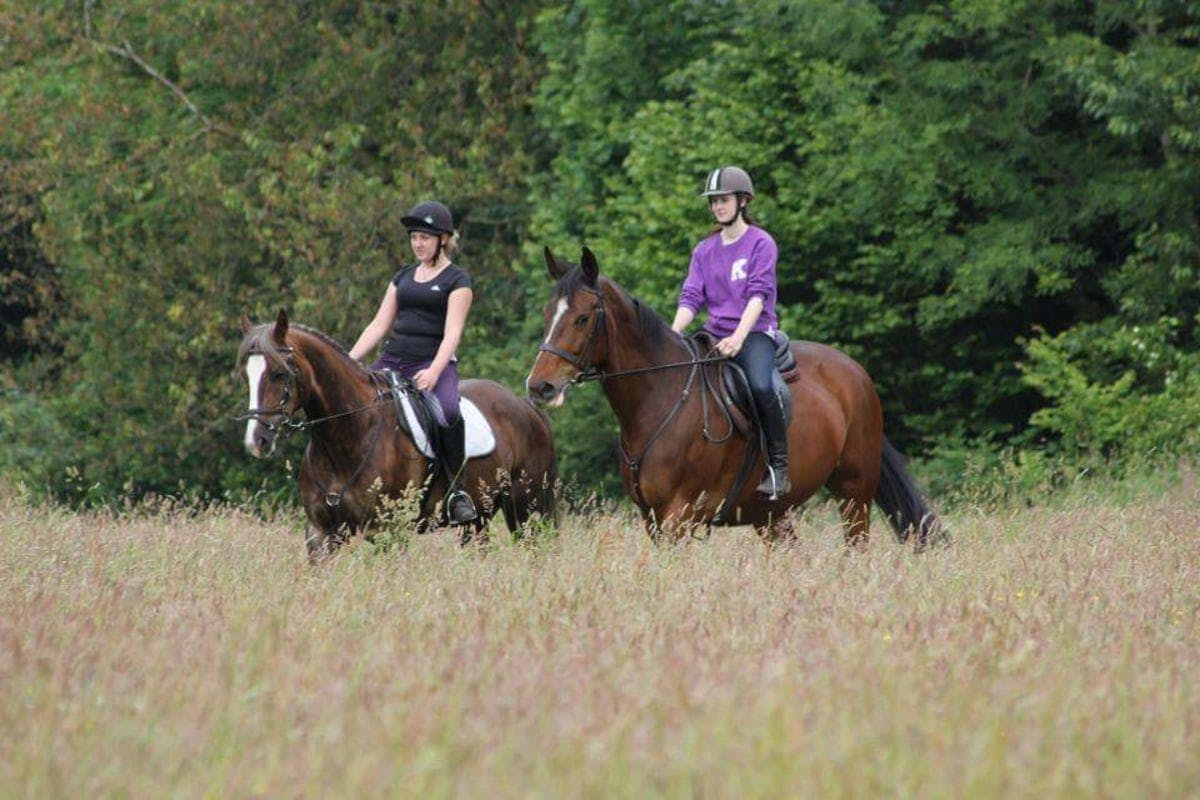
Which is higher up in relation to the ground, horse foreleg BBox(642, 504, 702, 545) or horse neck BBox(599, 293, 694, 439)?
horse neck BBox(599, 293, 694, 439)

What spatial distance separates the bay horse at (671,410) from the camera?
998cm

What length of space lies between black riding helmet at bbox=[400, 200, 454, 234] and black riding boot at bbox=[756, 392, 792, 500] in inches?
81.7

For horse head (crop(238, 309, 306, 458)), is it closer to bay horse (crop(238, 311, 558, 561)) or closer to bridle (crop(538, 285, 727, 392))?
bay horse (crop(238, 311, 558, 561))

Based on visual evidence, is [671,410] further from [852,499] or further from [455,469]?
[852,499]

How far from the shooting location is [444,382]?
10.8 m

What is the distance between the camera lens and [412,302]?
10.7m

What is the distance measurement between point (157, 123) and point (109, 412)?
4785mm

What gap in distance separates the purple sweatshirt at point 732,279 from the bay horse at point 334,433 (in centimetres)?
150

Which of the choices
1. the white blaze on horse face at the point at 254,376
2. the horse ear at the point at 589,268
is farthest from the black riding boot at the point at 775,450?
the white blaze on horse face at the point at 254,376

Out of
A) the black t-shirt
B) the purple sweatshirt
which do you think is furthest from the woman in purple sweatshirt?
the black t-shirt

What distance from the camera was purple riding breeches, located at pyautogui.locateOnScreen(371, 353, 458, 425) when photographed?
35.2ft

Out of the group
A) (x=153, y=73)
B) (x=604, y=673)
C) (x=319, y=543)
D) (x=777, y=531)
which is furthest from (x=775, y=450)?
(x=153, y=73)

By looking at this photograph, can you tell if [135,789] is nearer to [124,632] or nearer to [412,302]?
[124,632]

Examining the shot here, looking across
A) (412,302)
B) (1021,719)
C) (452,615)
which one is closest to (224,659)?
(452,615)
